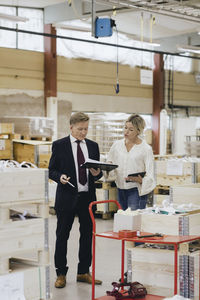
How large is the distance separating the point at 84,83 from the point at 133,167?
35.1 feet

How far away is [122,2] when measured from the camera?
1040 centimetres

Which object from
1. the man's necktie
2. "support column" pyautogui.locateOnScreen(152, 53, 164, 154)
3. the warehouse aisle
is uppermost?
"support column" pyautogui.locateOnScreen(152, 53, 164, 154)

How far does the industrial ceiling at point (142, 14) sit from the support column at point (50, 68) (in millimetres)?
605

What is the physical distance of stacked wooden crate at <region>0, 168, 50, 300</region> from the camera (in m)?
4.33

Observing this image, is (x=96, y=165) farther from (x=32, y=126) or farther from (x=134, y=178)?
(x=32, y=126)

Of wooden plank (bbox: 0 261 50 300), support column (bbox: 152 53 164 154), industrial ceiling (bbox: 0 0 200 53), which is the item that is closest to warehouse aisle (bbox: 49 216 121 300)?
wooden plank (bbox: 0 261 50 300)

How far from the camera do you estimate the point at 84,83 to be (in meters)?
16.3

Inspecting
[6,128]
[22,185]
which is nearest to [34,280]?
[22,185]

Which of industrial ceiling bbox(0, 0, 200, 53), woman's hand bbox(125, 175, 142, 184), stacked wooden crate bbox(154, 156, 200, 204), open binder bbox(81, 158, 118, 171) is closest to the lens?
open binder bbox(81, 158, 118, 171)

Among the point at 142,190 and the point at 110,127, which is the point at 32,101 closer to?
the point at 110,127

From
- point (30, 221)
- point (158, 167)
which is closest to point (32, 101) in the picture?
point (158, 167)

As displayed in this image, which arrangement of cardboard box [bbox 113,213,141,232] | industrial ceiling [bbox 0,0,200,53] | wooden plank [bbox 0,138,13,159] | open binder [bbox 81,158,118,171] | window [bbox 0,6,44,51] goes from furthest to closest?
1. window [bbox 0,6,44,51]
2. wooden plank [bbox 0,138,13,159]
3. industrial ceiling [bbox 0,0,200,53]
4. open binder [bbox 81,158,118,171]
5. cardboard box [bbox 113,213,141,232]

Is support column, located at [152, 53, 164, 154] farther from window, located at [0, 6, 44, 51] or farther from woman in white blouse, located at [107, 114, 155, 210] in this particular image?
woman in white blouse, located at [107, 114, 155, 210]

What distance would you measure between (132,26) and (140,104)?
2869 mm
